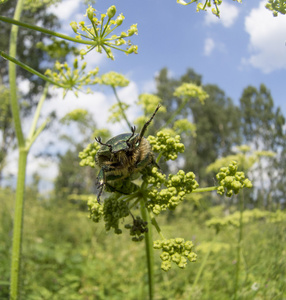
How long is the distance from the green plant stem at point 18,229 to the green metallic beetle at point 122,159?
150 cm

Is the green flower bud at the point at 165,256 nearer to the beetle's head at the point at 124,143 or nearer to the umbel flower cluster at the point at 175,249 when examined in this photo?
the umbel flower cluster at the point at 175,249

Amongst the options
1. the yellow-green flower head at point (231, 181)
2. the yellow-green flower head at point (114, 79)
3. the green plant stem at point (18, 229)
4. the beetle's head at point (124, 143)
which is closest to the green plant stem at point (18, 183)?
the green plant stem at point (18, 229)

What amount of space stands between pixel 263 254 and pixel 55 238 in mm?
6671

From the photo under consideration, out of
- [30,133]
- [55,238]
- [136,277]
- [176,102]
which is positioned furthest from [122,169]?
[176,102]

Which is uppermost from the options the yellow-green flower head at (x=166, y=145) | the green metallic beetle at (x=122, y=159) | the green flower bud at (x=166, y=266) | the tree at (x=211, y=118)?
the tree at (x=211, y=118)

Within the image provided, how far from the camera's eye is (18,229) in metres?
2.60

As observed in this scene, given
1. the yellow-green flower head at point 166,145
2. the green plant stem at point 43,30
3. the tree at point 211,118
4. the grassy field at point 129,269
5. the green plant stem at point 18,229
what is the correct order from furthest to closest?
the tree at point 211,118 < the grassy field at point 129,269 < the green plant stem at point 18,229 < the yellow-green flower head at point 166,145 < the green plant stem at point 43,30

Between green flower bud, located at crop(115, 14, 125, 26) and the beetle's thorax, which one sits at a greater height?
green flower bud, located at crop(115, 14, 125, 26)

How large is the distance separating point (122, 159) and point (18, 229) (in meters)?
1.74

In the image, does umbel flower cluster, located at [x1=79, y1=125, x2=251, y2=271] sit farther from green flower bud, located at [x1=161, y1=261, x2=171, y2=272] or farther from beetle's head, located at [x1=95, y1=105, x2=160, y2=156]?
beetle's head, located at [x1=95, y1=105, x2=160, y2=156]

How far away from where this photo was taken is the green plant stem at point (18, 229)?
2400 mm

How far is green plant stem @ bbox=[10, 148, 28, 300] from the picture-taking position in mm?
2400

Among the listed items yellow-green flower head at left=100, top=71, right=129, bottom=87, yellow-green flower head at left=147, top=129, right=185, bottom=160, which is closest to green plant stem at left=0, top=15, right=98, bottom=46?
yellow-green flower head at left=147, top=129, right=185, bottom=160

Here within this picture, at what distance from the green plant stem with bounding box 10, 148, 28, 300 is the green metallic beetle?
1.50 m
